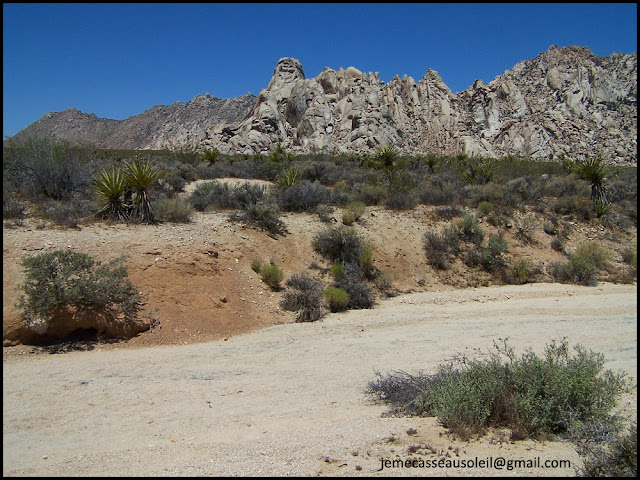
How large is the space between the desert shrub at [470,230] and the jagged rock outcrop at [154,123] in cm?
8659

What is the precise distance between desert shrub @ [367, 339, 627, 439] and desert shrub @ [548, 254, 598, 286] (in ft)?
35.4

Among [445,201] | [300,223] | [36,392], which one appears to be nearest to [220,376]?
[36,392]

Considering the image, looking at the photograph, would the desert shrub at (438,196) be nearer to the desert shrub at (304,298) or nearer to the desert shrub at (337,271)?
the desert shrub at (337,271)

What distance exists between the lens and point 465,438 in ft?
12.7

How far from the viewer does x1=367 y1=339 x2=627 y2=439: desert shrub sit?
3.98 m

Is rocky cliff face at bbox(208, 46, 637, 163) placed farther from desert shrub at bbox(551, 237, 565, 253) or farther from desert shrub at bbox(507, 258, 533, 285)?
desert shrub at bbox(507, 258, 533, 285)

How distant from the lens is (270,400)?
5.54m

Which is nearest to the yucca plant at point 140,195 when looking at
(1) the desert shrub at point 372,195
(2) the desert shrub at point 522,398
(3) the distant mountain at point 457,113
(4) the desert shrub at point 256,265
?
(4) the desert shrub at point 256,265

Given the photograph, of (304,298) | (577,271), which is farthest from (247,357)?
(577,271)

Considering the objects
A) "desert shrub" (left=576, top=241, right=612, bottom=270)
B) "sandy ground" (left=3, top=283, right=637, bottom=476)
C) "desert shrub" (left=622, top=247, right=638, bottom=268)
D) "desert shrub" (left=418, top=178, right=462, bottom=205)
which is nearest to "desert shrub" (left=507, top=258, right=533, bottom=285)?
"desert shrub" (left=576, top=241, right=612, bottom=270)

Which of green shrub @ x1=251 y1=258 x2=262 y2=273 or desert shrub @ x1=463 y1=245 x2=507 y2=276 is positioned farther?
desert shrub @ x1=463 y1=245 x2=507 y2=276

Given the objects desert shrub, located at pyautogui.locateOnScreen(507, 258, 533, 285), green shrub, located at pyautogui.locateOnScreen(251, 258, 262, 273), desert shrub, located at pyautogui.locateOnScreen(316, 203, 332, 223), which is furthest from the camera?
desert shrub, located at pyautogui.locateOnScreen(316, 203, 332, 223)

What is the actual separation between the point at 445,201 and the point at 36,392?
16.5 metres

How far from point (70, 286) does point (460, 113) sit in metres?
71.9
